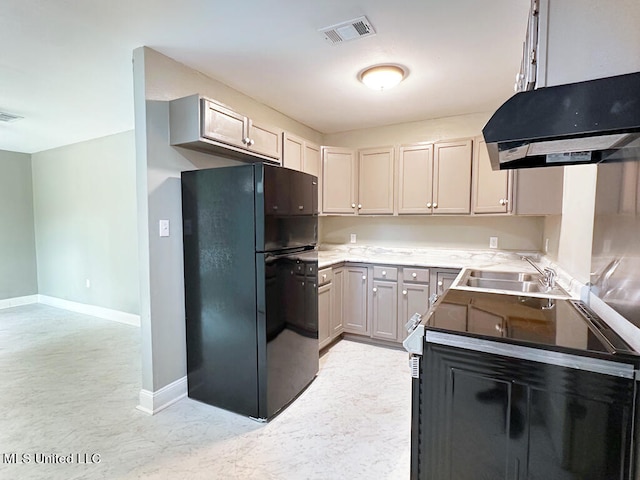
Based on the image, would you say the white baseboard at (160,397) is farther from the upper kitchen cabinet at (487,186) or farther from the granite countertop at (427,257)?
the upper kitchen cabinet at (487,186)

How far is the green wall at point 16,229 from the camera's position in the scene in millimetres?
4789

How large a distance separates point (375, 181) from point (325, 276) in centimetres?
136

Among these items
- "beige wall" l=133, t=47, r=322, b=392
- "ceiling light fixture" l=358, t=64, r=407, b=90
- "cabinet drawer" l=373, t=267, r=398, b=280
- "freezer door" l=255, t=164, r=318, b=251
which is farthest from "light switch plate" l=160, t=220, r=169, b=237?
→ "cabinet drawer" l=373, t=267, r=398, b=280

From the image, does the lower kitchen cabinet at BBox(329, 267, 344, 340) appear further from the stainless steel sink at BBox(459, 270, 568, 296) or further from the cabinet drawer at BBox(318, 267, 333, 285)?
the stainless steel sink at BBox(459, 270, 568, 296)

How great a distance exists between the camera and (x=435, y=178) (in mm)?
3375

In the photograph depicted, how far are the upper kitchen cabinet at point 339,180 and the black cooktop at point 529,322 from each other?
7.19 feet

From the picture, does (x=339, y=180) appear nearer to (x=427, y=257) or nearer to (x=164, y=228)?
(x=427, y=257)

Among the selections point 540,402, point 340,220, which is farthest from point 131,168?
point 540,402

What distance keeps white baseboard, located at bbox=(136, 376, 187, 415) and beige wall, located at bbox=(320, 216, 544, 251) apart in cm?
254

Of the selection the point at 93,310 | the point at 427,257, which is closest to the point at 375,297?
the point at 427,257

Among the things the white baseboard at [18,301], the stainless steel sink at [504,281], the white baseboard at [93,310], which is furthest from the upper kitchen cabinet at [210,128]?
the white baseboard at [18,301]

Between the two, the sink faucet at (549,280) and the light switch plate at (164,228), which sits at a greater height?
the light switch plate at (164,228)

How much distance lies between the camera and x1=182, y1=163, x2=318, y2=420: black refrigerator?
6.85 feet

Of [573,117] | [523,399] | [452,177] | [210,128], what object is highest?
[210,128]
